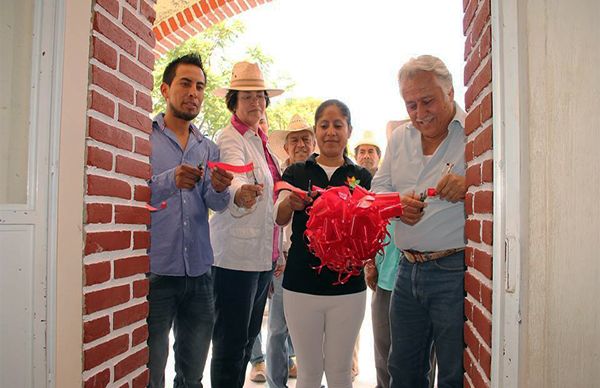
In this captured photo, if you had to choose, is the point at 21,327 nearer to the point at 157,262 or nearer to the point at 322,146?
the point at 157,262

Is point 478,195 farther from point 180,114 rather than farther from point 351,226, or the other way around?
point 180,114

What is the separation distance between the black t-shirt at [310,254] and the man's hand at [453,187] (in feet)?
2.03

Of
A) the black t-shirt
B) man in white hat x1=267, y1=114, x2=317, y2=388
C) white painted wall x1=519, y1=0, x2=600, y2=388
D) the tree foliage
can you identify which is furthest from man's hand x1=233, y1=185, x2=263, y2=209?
the tree foliage

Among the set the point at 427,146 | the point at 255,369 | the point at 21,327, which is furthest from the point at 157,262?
the point at 255,369

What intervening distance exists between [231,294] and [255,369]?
1.37 meters

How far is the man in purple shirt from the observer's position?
6.23 feet

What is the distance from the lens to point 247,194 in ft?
6.67

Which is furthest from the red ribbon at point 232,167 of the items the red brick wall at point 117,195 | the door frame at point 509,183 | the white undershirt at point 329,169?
the door frame at point 509,183

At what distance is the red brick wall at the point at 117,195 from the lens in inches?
57.6

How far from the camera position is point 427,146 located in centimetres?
195

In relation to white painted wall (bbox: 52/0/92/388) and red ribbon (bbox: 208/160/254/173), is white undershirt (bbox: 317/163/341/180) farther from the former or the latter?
white painted wall (bbox: 52/0/92/388)

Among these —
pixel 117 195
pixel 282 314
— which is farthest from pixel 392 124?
pixel 117 195

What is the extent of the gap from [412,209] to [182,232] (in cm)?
99

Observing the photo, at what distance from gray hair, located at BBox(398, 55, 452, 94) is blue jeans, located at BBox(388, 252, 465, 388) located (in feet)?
2.32
